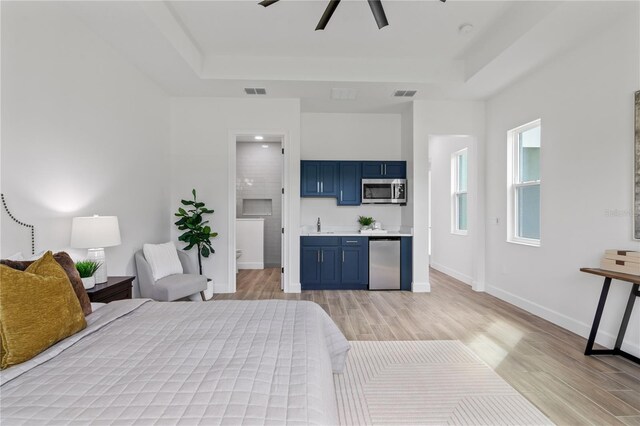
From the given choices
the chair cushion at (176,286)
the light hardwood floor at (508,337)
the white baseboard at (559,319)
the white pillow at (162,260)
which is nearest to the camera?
the light hardwood floor at (508,337)

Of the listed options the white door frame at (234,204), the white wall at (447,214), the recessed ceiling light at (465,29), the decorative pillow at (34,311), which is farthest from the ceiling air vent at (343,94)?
the decorative pillow at (34,311)

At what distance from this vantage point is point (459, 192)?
563cm

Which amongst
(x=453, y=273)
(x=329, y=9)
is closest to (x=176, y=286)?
(x=329, y=9)

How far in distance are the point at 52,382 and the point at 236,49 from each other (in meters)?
3.82

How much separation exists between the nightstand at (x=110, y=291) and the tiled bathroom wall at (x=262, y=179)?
13.6ft

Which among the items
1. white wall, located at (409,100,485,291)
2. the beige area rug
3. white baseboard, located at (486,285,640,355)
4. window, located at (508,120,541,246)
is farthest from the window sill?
the beige area rug

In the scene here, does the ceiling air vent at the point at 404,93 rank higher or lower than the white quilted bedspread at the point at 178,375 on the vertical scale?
higher

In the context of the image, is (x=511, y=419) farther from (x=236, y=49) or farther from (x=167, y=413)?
(x=236, y=49)

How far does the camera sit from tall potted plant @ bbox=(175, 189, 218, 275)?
171 inches

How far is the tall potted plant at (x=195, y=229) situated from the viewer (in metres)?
4.35

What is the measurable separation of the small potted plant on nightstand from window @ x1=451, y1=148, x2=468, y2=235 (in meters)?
5.20

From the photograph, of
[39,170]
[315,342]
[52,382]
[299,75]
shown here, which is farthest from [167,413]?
[299,75]

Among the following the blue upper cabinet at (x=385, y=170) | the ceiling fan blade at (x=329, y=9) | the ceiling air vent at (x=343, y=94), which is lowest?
the blue upper cabinet at (x=385, y=170)

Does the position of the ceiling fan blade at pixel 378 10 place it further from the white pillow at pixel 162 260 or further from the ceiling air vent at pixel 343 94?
the white pillow at pixel 162 260
